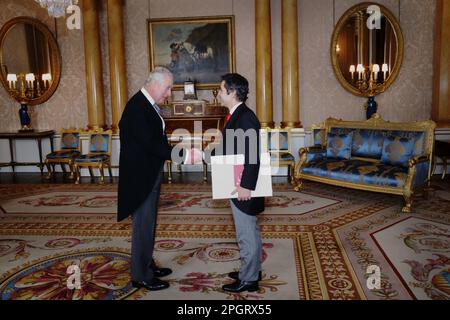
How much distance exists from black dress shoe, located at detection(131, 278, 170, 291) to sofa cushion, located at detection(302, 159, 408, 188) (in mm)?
3173

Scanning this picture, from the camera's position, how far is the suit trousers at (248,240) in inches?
103

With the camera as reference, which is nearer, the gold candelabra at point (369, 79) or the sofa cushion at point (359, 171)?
the sofa cushion at point (359, 171)

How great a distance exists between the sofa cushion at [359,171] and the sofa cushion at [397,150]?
88 mm

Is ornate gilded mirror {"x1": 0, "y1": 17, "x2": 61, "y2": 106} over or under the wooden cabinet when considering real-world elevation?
over

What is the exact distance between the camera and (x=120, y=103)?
24.9ft

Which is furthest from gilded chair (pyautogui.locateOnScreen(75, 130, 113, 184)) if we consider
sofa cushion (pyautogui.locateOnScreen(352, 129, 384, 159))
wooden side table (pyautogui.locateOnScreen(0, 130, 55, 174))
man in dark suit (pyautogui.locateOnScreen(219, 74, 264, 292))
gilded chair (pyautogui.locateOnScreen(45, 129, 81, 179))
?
man in dark suit (pyautogui.locateOnScreen(219, 74, 264, 292))

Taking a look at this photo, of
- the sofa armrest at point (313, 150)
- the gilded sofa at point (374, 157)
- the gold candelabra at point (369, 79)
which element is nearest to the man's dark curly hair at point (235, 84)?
the gilded sofa at point (374, 157)

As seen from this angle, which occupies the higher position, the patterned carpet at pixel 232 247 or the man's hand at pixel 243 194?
the man's hand at pixel 243 194

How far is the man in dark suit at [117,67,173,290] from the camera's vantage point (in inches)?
103

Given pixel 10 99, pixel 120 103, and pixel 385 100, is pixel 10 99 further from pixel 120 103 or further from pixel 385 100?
pixel 385 100

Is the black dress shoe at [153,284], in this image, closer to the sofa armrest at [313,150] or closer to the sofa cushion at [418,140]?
the sofa armrest at [313,150]

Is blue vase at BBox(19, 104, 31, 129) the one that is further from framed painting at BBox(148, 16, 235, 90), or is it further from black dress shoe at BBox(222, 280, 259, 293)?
black dress shoe at BBox(222, 280, 259, 293)

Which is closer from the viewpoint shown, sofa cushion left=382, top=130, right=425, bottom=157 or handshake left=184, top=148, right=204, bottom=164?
handshake left=184, top=148, right=204, bottom=164
